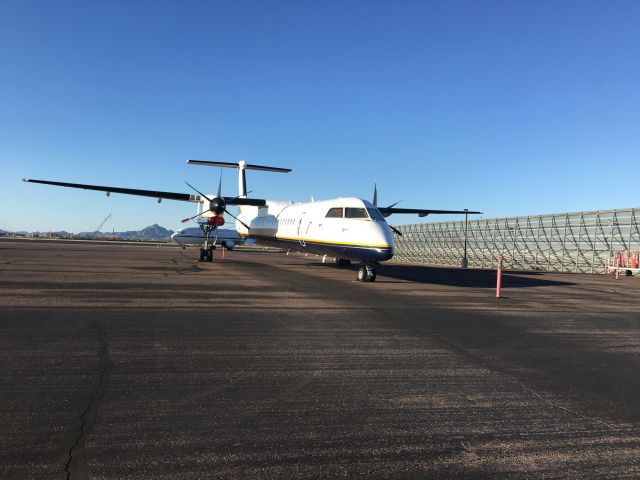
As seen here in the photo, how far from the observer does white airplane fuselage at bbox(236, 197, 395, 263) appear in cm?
1652

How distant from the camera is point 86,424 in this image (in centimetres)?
395

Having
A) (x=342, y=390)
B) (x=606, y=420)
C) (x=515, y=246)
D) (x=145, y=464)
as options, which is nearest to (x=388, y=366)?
(x=342, y=390)

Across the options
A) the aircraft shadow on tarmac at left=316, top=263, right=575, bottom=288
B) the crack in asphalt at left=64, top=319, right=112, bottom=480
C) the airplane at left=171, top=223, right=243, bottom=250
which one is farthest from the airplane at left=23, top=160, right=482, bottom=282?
the airplane at left=171, top=223, right=243, bottom=250

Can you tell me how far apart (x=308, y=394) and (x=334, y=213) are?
14415 mm

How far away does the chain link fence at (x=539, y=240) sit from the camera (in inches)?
1394

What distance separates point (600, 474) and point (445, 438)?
3.58 ft

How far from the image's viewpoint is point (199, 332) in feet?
25.3

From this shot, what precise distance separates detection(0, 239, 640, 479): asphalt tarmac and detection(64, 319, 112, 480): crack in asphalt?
17 mm

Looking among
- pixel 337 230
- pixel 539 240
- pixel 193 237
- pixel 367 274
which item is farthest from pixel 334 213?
pixel 193 237

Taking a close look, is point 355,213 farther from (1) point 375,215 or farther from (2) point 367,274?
(2) point 367,274

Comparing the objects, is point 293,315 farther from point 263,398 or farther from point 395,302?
point 263,398

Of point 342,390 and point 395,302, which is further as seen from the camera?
point 395,302

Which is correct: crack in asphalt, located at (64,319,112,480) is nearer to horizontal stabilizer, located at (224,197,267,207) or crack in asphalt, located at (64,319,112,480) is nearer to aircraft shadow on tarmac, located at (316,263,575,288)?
aircraft shadow on tarmac, located at (316,263,575,288)

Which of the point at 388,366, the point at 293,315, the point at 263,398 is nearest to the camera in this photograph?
the point at 263,398
